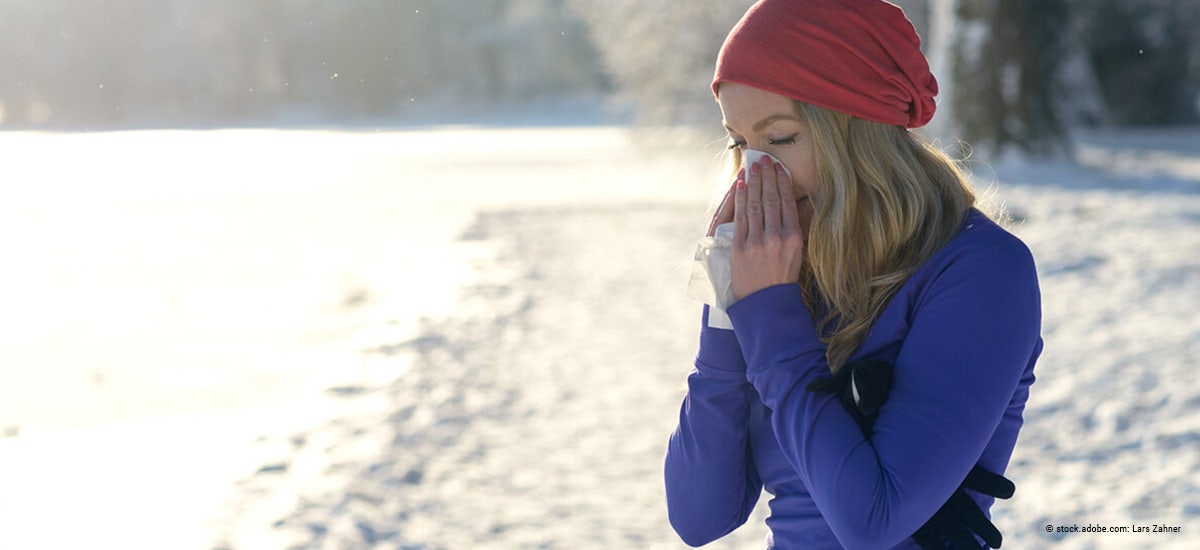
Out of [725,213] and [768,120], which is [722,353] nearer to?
[725,213]

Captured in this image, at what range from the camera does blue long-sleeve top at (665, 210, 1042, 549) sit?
143cm

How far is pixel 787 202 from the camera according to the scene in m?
1.58

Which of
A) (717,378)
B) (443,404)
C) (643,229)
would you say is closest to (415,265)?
(643,229)

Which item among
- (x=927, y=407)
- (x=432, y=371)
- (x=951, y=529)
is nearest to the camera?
(x=927, y=407)

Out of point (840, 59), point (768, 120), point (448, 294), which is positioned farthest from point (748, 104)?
point (448, 294)

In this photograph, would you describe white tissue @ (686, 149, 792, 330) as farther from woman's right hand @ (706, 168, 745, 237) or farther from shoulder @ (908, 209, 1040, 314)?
shoulder @ (908, 209, 1040, 314)

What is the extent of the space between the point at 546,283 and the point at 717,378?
28.8ft

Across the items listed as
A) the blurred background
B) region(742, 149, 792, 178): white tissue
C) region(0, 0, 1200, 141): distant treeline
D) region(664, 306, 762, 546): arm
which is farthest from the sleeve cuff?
region(0, 0, 1200, 141): distant treeline

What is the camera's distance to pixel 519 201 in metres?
17.5

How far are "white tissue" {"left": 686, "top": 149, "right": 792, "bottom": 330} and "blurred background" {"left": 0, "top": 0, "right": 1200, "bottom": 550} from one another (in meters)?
0.59

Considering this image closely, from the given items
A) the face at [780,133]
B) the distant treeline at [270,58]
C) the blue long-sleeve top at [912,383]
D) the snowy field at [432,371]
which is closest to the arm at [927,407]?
the blue long-sleeve top at [912,383]

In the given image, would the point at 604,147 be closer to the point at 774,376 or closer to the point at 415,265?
the point at 415,265

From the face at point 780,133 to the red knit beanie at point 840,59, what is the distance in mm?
24

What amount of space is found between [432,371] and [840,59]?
5.72m
